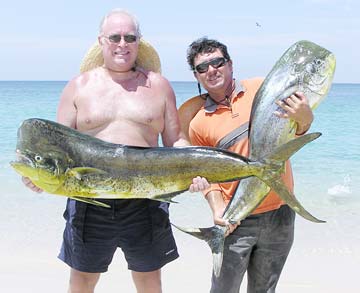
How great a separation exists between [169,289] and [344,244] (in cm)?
276

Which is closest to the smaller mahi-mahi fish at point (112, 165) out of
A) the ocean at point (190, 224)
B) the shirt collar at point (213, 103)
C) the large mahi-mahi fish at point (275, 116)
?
the large mahi-mahi fish at point (275, 116)

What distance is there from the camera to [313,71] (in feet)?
9.52

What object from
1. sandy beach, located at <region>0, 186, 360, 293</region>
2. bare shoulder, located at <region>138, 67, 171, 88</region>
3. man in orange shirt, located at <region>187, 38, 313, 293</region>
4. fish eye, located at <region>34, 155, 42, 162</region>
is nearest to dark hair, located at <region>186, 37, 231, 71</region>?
man in orange shirt, located at <region>187, 38, 313, 293</region>

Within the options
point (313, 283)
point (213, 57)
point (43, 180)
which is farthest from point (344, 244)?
point (43, 180)

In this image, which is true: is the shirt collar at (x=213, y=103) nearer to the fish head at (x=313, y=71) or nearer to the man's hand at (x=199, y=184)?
the fish head at (x=313, y=71)

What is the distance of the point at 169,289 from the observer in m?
5.50

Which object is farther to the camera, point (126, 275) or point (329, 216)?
point (329, 216)

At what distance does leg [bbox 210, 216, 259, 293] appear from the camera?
3441 mm

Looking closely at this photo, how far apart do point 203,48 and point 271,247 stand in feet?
4.39

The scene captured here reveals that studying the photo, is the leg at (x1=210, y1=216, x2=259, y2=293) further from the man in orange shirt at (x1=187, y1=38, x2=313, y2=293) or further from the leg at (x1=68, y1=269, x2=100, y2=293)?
the leg at (x1=68, y1=269, x2=100, y2=293)

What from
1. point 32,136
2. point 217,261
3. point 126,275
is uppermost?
point 32,136

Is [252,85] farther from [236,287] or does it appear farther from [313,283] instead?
[313,283]

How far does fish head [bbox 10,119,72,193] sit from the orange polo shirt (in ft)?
3.14

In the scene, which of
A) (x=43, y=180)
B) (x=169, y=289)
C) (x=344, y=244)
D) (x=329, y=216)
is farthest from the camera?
(x=329, y=216)
